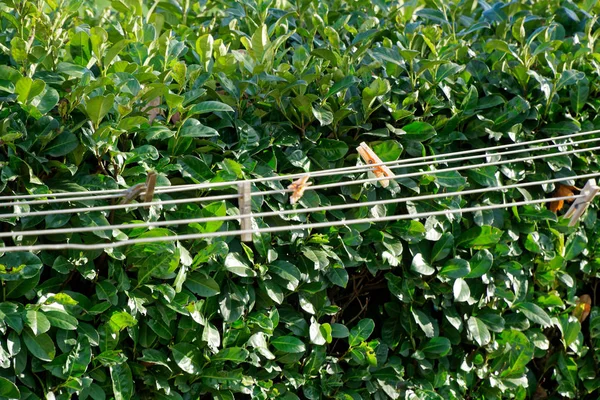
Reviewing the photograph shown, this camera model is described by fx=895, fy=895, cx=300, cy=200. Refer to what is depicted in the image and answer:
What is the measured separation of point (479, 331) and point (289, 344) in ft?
2.85

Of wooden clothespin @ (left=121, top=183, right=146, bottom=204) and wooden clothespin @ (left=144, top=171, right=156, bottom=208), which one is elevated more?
A: wooden clothespin @ (left=144, top=171, right=156, bottom=208)

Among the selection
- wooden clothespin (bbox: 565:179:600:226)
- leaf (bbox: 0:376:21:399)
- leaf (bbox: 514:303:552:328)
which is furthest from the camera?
leaf (bbox: 514:303:552:328)

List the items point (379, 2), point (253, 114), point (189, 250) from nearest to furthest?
point (189, 250)
point (253, 114)
point (379, 2)

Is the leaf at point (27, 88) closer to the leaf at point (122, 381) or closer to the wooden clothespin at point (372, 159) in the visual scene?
the leaf at point (122, 381)

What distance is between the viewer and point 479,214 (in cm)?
360

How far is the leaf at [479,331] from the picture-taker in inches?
142

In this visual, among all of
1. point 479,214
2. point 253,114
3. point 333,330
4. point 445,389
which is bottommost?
point 445,389

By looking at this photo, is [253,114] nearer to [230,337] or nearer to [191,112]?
[191,112]

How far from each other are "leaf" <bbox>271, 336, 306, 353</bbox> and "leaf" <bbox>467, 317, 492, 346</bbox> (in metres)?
0.79

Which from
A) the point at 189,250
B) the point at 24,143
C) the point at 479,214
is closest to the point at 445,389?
the point at 479,214

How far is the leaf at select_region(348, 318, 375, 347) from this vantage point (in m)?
3.40

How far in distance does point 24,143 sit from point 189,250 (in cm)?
64

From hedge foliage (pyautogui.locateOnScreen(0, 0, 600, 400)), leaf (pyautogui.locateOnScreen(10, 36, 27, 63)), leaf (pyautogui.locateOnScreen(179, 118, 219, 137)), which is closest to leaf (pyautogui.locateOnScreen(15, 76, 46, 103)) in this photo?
hedge foliage (pyautogui.locateOnScreen(0, 0, 600, 400))

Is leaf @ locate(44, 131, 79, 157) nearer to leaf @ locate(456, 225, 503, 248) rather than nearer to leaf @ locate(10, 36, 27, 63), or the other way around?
leaf @ locate(10, 36, 27, 63)
